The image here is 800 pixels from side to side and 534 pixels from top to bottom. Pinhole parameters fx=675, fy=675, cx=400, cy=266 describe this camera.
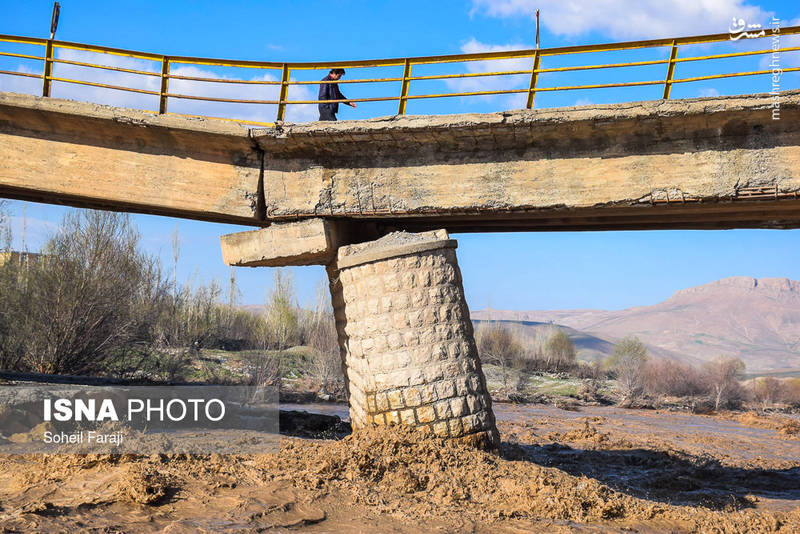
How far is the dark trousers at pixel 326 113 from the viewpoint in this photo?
31.0 ft

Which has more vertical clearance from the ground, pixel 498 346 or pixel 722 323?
pixel 722 323

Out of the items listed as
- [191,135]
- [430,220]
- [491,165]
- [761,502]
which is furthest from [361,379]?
[761,502]

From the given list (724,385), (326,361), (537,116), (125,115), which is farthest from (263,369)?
(724,385)

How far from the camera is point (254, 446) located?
8.65 metres

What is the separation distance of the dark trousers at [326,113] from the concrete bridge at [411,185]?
0.77 metres

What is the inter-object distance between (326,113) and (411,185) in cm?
179

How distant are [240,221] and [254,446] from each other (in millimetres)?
3015

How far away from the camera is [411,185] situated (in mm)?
8703

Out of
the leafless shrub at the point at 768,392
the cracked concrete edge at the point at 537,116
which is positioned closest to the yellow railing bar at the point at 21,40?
the cracked concrete edge at the point at 537,116

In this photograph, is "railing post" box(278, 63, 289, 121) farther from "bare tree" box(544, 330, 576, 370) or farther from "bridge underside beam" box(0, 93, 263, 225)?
"bare tree" box(544, 330, 576, 370)

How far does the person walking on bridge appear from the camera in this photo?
9.47m

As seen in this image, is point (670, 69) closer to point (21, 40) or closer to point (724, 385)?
point (21, 40)

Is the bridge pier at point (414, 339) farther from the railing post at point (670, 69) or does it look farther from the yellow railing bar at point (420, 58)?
the railing post at point (670, 69)

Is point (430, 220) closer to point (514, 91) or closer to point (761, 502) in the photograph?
point (514, 91)
